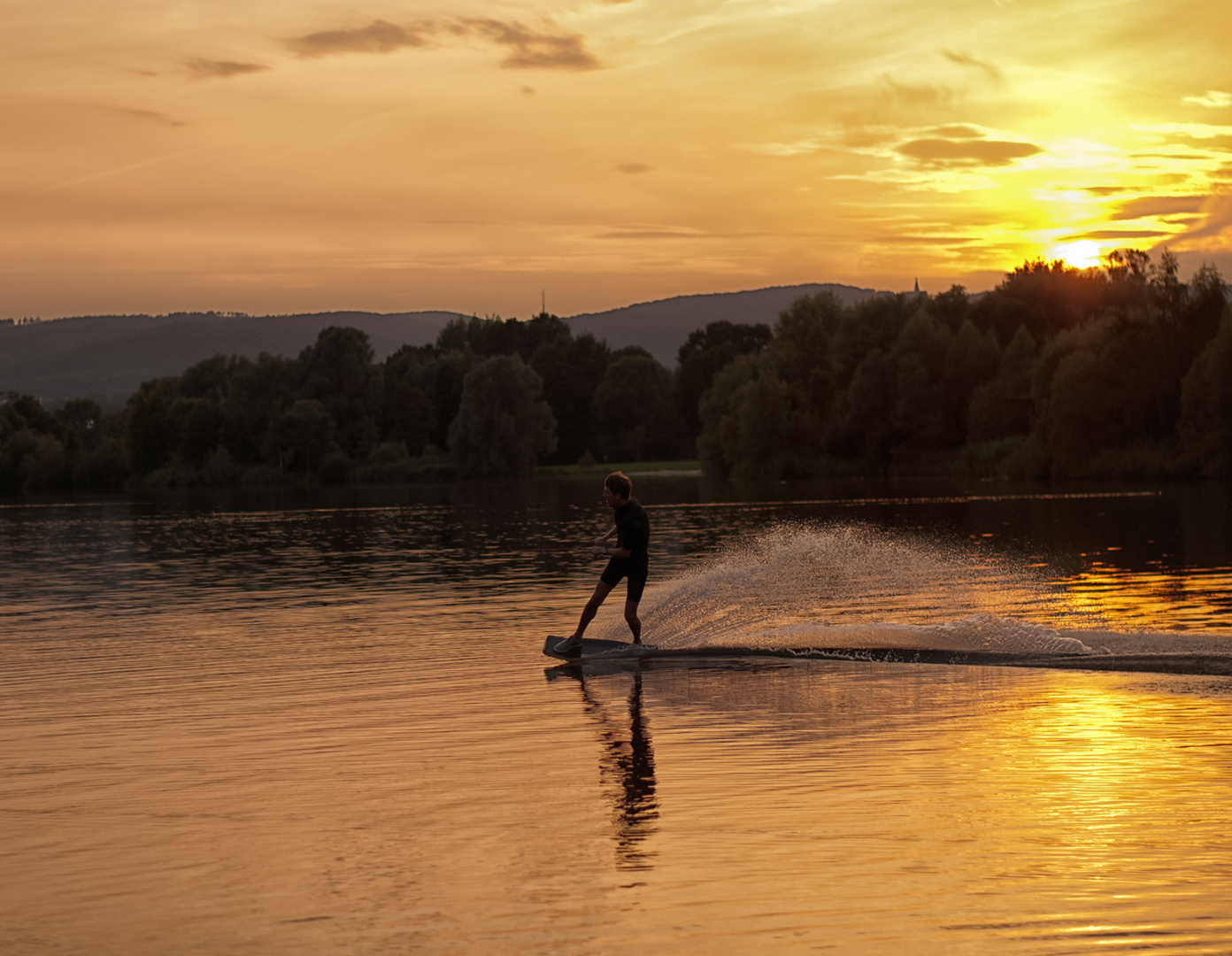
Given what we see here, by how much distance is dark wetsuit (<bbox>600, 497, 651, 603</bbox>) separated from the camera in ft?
53.5

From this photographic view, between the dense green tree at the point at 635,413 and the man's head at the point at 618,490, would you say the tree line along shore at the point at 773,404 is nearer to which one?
the dense green tree at the point at 635,413

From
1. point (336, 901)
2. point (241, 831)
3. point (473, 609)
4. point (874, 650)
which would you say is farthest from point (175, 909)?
point (473, 609)

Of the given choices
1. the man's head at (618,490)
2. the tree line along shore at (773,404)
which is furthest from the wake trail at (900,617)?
the tree line along shore at (773,404)

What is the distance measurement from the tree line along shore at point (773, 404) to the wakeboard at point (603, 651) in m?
60.5

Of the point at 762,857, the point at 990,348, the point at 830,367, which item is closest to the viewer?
the point at 762,857

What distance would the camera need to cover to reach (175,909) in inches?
278

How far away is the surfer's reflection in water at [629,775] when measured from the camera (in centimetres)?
798

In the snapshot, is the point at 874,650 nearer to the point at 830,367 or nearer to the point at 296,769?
the point at 296,769

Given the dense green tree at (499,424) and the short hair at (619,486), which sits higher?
the dense green tree at (499,424)

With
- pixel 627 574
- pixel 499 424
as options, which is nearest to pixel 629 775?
pixel 627 574

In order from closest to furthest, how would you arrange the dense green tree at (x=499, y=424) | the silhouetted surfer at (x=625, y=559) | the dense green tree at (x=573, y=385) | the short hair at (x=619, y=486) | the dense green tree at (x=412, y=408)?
1. the short hair at (x=619, y=486)
2. the silhouetted surfer at (x=625, y=559)
3. the dense green tree at (x=499, y=424)
4. the dense green tree at (x=412, y=408)
5. the dense green tree at (x=573, y=385)

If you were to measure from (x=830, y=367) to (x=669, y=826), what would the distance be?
103m

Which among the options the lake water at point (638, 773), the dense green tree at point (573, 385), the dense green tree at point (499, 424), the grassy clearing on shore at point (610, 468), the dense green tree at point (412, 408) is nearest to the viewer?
the lake water at point (638, 773)

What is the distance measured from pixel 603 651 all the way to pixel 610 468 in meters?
135
